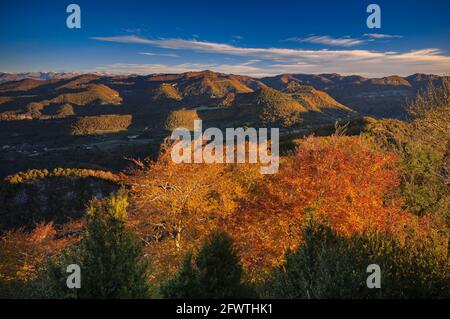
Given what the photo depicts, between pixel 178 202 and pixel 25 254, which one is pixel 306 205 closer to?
pixel 178 202

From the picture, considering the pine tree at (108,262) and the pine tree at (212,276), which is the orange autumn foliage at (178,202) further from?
the pine tree at (212,276)

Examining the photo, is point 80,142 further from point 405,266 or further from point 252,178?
point 405,266

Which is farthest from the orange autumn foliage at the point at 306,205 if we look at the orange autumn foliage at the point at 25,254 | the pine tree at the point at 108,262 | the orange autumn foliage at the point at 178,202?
the orange autumn foliage at the point at 25,254

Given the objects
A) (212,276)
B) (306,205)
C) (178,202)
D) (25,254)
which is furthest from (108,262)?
(25,254)

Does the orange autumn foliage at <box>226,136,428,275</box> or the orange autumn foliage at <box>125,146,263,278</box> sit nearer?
the orange autumn foliage at <box>226,136,428,275</box>

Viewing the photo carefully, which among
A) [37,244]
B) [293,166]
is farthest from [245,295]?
[37,244]

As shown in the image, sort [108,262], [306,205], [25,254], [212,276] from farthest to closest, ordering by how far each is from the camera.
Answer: [25,254], [306,205], [108,262], [212,276]

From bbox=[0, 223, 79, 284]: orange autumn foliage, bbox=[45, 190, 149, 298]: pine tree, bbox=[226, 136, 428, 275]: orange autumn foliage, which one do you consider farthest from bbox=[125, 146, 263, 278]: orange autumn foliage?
bbox=[45, 190, 149, 298]: pine tree

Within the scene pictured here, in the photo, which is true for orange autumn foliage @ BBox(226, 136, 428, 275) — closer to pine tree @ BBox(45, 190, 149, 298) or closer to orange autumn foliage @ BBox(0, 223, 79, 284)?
pine tree @ BBox(45, 190, 149, 298)
